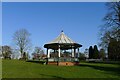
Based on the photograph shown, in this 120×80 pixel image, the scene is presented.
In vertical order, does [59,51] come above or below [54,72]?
above

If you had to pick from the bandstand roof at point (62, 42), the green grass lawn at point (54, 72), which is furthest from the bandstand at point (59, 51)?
the green grass lawn at point (54, 72)

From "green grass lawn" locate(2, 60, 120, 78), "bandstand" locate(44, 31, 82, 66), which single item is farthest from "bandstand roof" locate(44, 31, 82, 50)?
"green grass lawn" locate(2, 60, 120, 78)

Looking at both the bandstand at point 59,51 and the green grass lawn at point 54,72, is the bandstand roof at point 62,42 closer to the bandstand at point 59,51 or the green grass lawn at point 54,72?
the bandstand at point 59,51

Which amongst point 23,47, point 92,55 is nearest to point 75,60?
point 23,47

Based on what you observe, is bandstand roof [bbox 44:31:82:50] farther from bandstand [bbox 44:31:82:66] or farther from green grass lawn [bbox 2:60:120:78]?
green grass lawn [bbox 2:60:120:78]

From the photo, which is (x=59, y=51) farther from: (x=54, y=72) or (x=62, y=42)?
(x=54, y=72)

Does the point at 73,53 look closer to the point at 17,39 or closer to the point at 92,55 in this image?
the point at 17,39

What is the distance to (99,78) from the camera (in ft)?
66.0

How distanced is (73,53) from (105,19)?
7249 mm

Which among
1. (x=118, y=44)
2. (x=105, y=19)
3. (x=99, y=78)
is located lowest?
(x=99, y=78)

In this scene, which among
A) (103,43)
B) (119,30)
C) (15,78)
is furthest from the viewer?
(103,43)

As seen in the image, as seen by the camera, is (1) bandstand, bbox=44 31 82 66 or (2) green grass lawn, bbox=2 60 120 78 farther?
(1) bandstand, bbox=44 31 82 66

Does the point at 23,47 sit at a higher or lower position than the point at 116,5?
lower

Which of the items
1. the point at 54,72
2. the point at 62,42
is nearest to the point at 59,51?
the point at 62,42
